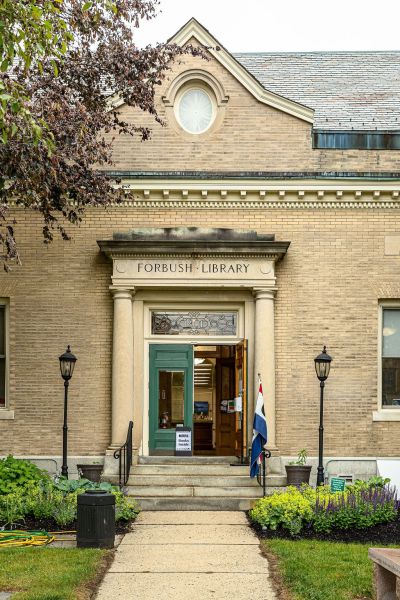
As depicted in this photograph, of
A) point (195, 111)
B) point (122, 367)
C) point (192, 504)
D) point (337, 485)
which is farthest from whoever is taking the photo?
point (195, 111)

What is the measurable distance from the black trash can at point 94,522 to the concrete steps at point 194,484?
4.16 m

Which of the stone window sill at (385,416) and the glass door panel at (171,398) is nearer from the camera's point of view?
the stone window sill at (385,416)

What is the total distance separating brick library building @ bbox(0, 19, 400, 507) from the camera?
19.3m

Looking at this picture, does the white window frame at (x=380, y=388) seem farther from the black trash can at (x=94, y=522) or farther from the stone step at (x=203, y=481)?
the black trash can at (x=94, y=522)

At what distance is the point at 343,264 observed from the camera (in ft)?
64.4

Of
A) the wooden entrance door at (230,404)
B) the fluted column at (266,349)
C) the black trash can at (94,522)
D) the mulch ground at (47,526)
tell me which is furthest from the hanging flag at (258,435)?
the black trash can at (94,522)

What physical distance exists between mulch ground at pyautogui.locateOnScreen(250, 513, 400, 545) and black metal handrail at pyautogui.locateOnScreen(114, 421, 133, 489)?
4314 millimetres

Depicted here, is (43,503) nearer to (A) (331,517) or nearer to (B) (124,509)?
(B) (124,509)

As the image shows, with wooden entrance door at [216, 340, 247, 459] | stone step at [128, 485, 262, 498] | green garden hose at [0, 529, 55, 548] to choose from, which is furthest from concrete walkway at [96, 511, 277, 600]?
wooden entrance door at [216, 340, 247, 459]

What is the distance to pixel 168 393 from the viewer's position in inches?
796

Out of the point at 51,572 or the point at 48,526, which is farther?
the point at 48,526

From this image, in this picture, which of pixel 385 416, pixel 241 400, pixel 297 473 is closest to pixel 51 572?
pixel 297 473

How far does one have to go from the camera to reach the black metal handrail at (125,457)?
59.0ft

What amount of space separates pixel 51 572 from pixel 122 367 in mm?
8491
